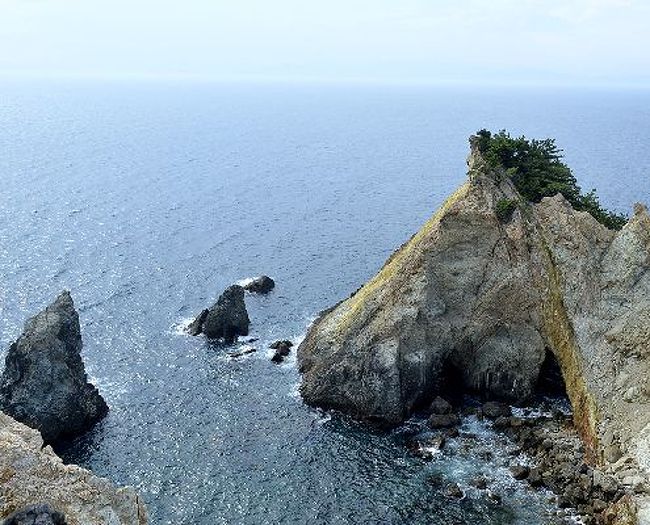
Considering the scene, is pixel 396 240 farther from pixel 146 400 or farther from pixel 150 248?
pixel 146 400

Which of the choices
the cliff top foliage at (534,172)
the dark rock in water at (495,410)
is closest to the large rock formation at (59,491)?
the dark rock in water at (495,410)

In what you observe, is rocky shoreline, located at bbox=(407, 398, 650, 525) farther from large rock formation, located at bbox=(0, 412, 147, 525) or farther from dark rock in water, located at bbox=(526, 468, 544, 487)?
large rock formation, located at bbox=(0, 412, 147, 525)

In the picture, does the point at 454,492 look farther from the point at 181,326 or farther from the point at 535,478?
the point at 181,326

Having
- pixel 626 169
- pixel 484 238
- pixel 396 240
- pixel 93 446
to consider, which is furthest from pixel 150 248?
pixel 626 169

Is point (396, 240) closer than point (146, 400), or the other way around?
point (146, 400)

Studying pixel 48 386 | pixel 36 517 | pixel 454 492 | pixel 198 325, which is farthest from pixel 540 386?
pixel 36 517

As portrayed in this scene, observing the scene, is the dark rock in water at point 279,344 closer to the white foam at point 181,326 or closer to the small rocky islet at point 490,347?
the small rocky islet at point 490,347
